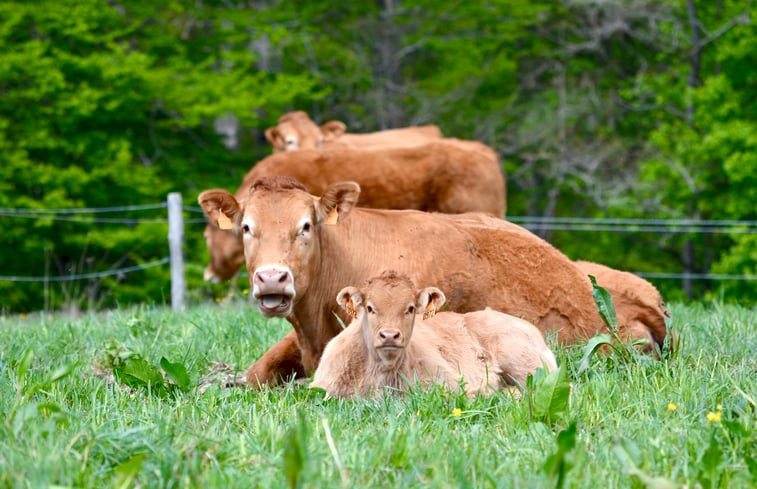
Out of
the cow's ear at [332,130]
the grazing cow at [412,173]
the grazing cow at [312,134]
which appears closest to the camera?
the grazing cow at [412,173]

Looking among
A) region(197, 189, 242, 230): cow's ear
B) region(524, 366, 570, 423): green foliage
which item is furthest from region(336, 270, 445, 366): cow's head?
region(197, 189, 242, 230): cow's ear

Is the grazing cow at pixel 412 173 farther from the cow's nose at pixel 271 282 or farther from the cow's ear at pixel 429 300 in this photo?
the cow's ear at pixel 429 300

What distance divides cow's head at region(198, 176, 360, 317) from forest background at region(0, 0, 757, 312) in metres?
10.1

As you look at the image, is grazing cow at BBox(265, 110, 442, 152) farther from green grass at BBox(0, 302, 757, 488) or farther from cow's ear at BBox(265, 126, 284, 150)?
green grass at BBox(0, 302, 757, 488)

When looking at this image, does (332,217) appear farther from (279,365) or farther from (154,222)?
(154,222)

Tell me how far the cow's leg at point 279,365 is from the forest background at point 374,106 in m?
9.95

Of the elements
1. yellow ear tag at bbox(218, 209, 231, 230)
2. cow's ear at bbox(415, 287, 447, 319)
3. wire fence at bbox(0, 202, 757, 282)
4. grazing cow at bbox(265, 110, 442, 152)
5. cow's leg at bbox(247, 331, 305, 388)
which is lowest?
wire fence at bbox(0, 202, 757, 282)

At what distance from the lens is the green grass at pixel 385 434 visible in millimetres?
3209

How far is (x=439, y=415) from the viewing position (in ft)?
14.0

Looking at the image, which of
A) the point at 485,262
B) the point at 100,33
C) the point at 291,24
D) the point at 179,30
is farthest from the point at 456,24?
the point at 485,262

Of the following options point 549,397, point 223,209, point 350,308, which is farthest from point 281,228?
point 549,397

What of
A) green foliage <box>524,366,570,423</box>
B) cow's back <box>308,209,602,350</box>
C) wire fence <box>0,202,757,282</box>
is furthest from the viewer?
wire fence <box>0,202,757,282</box>

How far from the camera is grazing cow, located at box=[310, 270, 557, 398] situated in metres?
4.93

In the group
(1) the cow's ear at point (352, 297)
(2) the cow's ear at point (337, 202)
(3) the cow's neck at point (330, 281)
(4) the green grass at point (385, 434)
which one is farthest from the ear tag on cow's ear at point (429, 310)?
(2) the cow's ear at point (337, 202)
